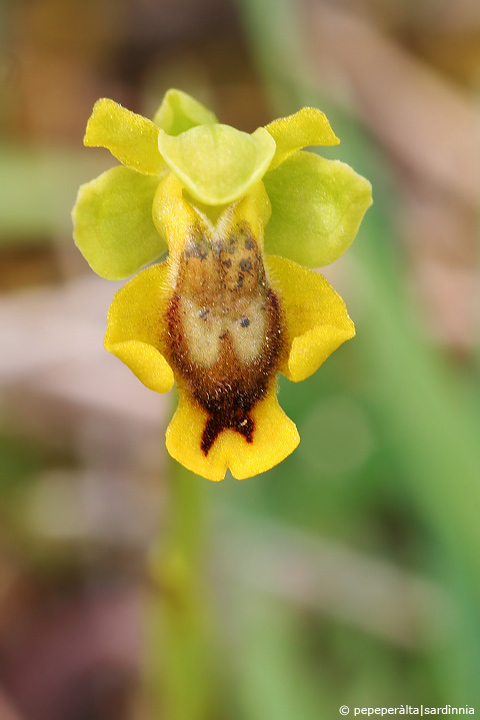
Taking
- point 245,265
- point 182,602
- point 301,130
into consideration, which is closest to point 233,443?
point 245,265

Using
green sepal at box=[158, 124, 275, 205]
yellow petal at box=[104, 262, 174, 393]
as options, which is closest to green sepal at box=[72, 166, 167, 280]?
yellow petal at box=[104, 262, 174, 393]

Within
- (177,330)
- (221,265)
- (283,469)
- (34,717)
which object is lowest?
(34,717)

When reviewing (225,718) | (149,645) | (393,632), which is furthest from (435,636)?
(149,645)

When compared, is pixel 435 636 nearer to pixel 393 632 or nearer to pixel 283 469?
pixel 393 632

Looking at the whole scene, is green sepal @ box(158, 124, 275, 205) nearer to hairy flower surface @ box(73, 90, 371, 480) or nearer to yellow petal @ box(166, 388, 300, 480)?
hairy flower surface @ box(73, 90, 371, 480)

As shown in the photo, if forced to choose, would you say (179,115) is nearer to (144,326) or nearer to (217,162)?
(217,162)

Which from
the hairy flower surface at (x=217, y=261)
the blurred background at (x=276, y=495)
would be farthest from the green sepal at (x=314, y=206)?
the blurred background at (x=276, y=495)

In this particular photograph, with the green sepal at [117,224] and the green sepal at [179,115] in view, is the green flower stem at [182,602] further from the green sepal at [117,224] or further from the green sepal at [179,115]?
the green sepal at [179,115]

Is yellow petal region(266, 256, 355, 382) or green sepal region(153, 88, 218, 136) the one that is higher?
green sepal region(153, 88, 218, 136)
